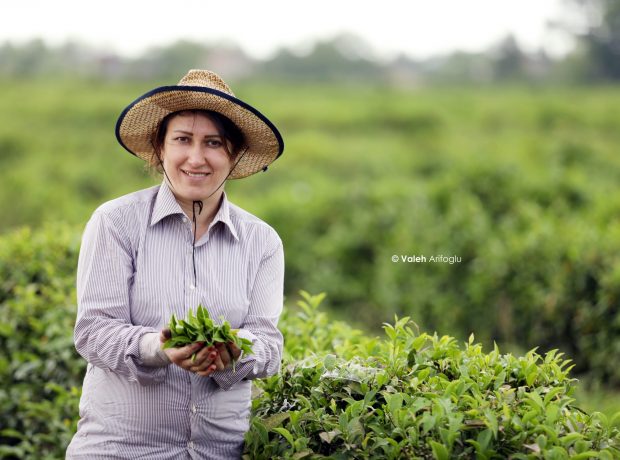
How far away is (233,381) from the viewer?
2.31 meters

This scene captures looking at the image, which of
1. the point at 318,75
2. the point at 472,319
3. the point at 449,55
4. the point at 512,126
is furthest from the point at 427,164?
the point at 449,55

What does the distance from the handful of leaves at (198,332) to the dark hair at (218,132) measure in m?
0.66

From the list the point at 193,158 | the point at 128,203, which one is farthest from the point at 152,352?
the point at 193,158

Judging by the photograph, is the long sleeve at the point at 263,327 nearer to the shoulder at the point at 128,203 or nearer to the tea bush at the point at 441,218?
the shoulder at the point at 128,203

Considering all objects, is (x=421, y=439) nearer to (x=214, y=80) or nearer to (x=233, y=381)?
(x=233, y=381)

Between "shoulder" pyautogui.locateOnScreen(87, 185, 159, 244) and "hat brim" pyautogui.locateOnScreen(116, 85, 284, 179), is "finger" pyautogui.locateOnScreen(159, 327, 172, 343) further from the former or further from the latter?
"hat brim" pyautogui.locateOnScreen(116, 85, 284, 179)

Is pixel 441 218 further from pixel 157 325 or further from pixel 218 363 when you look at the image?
pixel 218 363

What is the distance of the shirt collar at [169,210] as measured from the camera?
2416 mm

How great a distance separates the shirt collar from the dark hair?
185 mm

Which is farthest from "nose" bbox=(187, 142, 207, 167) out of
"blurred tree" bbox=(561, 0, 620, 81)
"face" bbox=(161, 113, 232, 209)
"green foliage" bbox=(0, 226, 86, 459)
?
"blurred tree" bbox=(561, 0, 620, 81)

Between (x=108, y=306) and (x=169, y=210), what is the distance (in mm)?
344

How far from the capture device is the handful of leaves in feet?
6.76

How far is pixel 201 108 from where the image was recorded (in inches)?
97.3

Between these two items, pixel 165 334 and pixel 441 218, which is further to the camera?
pixel 441 218
